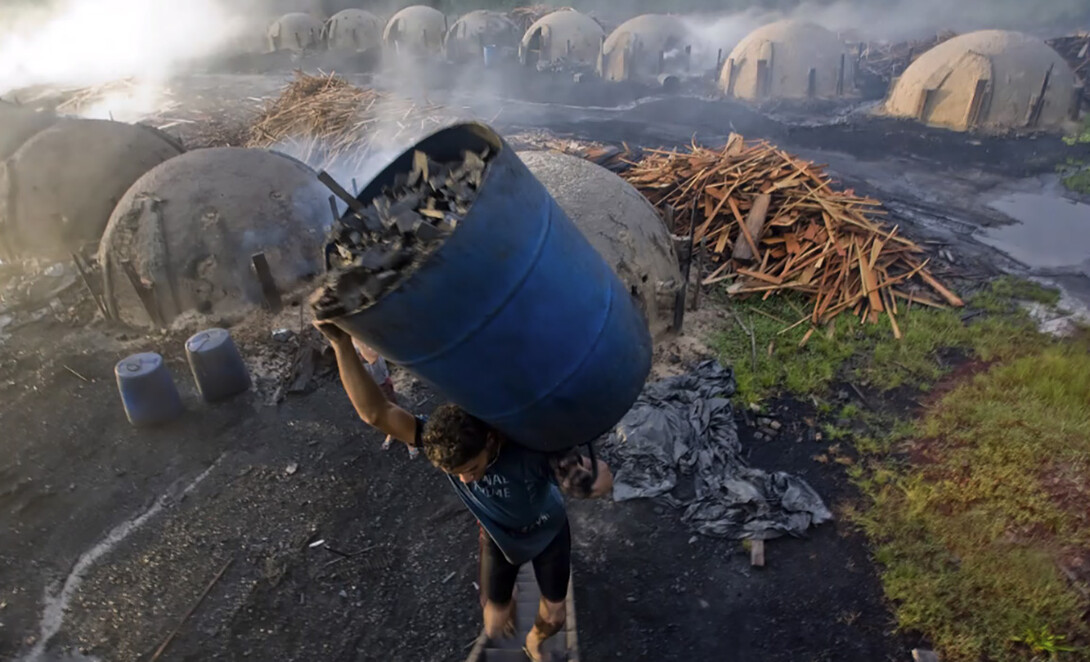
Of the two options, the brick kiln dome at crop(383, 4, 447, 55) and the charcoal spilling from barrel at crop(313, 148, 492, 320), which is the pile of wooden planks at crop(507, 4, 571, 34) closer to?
the brick kiln dome at crop(383, 4, 447, 55)

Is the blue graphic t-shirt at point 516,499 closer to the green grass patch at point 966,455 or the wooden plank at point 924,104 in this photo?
the green grass patch at point 966,455

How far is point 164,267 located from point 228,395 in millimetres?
2191

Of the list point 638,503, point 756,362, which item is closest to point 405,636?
point 638,503

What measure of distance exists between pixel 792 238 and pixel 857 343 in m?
2.04

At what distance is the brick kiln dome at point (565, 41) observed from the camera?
→ 2391 centimetres

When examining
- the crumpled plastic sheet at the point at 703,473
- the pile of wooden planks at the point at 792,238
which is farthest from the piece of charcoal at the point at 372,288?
the pile of wooden planks at the point at 792,238

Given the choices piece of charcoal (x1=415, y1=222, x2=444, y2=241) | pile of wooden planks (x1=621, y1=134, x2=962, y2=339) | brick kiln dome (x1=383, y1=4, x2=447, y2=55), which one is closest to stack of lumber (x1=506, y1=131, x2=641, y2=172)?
pile of wooden planks (x1=621, y1=134, x2=962, y2=339)

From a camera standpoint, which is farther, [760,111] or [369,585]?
[760,111]

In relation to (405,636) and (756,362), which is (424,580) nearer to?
(405,636)

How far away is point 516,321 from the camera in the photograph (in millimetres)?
2432

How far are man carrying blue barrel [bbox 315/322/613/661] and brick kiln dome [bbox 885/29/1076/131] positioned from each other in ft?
54.8

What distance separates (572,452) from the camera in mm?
3051

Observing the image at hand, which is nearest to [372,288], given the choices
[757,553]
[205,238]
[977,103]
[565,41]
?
[757,553]

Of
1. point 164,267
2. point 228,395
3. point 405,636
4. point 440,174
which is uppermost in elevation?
point 440,174
